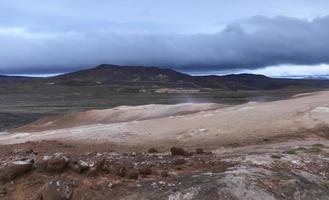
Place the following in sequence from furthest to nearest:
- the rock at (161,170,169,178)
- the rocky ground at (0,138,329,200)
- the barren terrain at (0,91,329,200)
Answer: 1. the rock at (161,170,169,178)
2. the barren terrain at (0,91,329,200)
3. the rocky ground at (0,138,329,200)

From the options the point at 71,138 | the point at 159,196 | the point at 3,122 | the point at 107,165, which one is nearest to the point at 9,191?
the point at 107,165

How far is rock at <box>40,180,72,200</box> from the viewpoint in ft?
28.0

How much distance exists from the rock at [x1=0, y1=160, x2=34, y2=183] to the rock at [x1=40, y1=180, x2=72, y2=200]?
1074 millimetres

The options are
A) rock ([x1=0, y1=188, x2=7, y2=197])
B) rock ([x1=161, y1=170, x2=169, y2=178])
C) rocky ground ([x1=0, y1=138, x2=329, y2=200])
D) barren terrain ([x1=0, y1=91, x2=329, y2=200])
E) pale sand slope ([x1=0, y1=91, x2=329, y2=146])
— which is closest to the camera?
rocky ground ([x1=0, y1=138, x2=329, y2=200])

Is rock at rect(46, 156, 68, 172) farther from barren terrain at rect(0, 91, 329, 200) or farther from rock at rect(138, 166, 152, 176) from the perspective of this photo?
rock at rect(138, 166, 152, 176)

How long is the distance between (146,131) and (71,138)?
2507 mm

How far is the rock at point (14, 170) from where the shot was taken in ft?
31.2

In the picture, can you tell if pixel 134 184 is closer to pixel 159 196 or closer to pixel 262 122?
pixel 159 196

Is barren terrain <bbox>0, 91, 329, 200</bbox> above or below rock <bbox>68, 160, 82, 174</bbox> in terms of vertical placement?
below

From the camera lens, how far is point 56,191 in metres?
8.59

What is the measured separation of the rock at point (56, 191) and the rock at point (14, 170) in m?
1.07

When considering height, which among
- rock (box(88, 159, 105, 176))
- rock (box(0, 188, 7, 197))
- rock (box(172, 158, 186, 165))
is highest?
rock (box(88, 159, 105, 176))

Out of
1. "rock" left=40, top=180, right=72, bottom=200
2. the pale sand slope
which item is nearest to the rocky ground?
"rock" left=40, top=180, right=72, bottom=200

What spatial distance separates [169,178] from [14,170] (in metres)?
2.81
